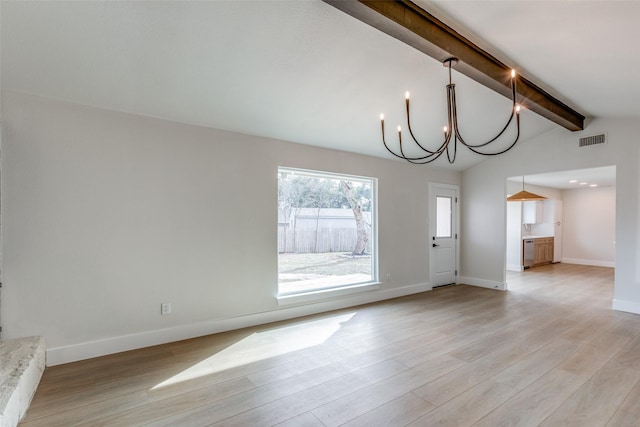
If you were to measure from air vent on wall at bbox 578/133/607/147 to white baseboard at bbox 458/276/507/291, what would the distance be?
273 centimetres

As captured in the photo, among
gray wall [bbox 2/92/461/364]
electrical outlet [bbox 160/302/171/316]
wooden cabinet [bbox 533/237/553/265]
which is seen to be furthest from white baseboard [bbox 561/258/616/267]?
electrical outlet [bbox 160/302/171/316]

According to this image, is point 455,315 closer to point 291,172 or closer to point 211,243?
point 291,172

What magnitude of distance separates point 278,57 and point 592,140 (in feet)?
16.5

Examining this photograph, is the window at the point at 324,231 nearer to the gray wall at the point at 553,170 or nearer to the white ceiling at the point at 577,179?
the gray wall at the point at 553,170

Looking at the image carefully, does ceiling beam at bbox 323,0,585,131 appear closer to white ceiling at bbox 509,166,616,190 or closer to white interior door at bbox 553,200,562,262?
white ceiling at bbox 509,166,616,190

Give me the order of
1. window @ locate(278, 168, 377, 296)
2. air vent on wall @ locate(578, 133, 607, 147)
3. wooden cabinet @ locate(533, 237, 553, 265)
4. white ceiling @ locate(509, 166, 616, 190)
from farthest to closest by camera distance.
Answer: wooden cabinet @ locate(533, 237, 553, 265)
white ceiling @ locate(509, 166, 616, 190)
air vent on wall @ locate(578, 133, 607, 147)
window @ locate(278, 168, 377, 296)

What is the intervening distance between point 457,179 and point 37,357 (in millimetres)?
6764

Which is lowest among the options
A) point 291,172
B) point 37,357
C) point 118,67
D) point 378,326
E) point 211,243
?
point 378,326

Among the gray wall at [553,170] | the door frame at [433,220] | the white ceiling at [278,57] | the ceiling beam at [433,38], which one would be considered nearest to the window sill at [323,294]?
the door frame at [433,220]

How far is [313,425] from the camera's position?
196 cm

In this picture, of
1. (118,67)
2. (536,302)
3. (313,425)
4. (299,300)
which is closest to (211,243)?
(299,300)

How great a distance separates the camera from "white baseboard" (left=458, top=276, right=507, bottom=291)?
577 cm

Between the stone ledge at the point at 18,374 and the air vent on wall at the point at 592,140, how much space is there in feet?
23.1

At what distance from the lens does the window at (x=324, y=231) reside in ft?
13.9
